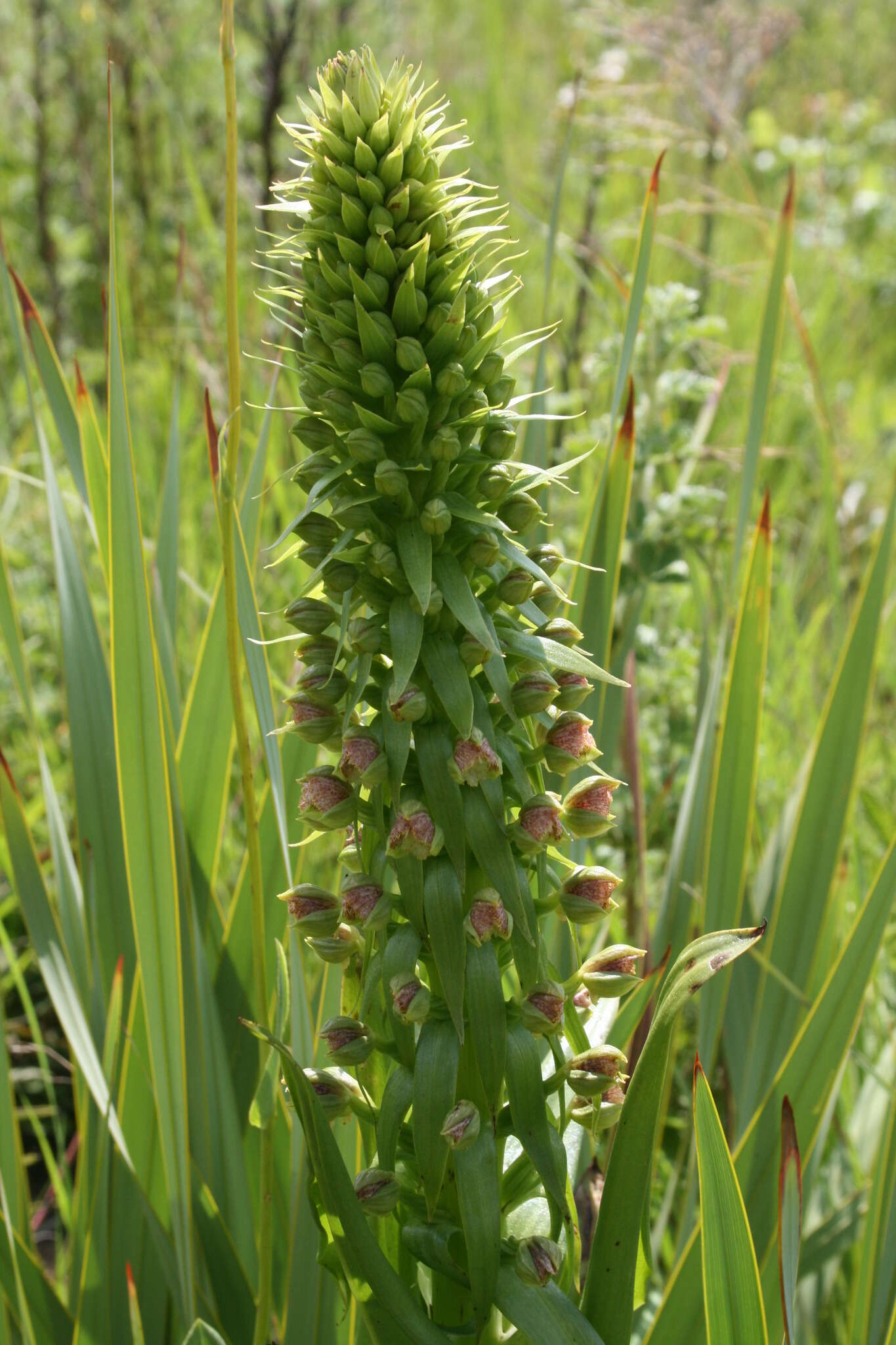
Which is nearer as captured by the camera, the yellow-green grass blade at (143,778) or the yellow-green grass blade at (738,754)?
the yellow-green grass blade at (143,778)

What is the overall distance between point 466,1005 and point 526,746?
232 millimetres

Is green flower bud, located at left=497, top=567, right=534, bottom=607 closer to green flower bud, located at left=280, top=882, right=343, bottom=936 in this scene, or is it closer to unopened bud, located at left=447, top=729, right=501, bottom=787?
unopened bud, located at left=447, top=729, right=501, bottom=787

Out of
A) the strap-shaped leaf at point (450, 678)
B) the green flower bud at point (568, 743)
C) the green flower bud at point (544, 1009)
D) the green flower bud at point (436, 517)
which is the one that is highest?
the green flower bud at point (436, 517)

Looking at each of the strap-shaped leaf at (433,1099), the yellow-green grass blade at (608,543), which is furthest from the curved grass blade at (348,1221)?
the yellow-green grass blade at (608,543)

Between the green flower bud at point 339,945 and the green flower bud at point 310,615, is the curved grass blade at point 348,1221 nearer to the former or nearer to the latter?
the green flower bud at point 339,945

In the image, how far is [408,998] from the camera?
3.06 feet

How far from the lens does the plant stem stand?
1093mm

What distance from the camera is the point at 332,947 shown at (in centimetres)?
104

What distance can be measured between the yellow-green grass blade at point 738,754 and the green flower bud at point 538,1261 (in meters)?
0.50

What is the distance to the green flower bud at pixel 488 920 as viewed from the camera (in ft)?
3.10

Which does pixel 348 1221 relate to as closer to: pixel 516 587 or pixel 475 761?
pixel 475 761

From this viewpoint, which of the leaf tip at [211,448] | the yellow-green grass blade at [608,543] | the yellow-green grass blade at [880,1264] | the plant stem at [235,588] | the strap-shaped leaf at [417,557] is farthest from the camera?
the yellow-green grass blade at [608,543]

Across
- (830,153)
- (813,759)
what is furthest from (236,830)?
(830,153)

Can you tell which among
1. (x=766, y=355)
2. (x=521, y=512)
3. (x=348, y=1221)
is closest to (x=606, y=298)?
(x=766, y=355)
